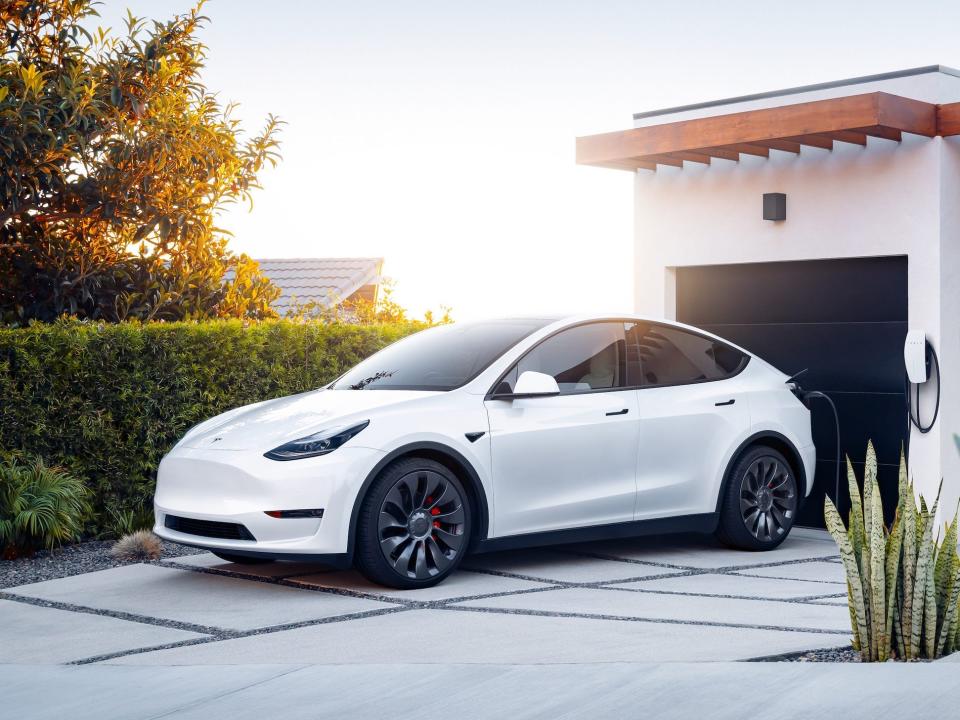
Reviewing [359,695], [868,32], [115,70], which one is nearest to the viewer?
[359,695]

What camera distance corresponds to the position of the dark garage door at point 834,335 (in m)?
11.0

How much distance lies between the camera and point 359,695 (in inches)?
205

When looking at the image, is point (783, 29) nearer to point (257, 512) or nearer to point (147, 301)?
point (147, 301)

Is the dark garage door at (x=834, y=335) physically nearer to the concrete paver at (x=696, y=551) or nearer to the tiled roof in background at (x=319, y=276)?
the concrete paver at (x=696, y=551)

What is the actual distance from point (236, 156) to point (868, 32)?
1129cm

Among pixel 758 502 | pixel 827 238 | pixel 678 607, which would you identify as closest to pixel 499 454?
pixel 678 607

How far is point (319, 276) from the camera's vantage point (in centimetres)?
2711

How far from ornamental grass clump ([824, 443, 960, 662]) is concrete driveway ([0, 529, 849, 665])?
40 cm

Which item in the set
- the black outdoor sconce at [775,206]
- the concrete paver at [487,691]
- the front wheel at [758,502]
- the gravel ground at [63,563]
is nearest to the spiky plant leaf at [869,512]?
the concrete paver at [487,691]

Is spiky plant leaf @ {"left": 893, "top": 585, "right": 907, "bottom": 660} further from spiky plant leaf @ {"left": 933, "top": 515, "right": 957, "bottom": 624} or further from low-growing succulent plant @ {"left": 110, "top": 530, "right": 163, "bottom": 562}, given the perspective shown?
low-growing succulent plant @ {"left": 110, "top": 530, "right": 163, "bottom": 562}

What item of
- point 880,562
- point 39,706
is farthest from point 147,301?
point 880,562

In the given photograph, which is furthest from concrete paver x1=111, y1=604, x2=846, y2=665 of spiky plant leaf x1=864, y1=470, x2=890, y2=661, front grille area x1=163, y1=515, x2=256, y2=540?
front grille area x1=163, y1=515, x2=256, y2=540

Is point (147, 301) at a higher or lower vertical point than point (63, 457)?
higher

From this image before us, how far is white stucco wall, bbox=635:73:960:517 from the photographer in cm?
1059
